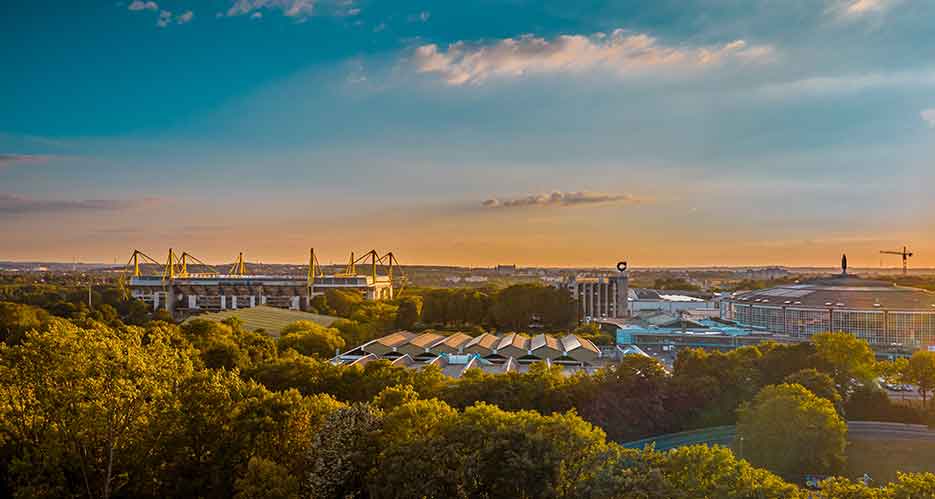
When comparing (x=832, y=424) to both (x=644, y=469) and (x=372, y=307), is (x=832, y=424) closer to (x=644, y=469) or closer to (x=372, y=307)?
(x=644, y=469)

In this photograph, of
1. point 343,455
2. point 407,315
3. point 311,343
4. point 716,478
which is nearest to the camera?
point 716,478

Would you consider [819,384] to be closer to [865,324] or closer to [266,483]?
[266,483]

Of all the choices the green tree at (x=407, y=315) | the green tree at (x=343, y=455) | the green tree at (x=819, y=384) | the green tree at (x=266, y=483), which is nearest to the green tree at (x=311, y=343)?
the green tree at (x=407, y=315)

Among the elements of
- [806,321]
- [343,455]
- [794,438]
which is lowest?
[794,438]

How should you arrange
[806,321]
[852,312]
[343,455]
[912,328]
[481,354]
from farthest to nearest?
[806,321], [852,312], [912,328], [481,354], [343,455]

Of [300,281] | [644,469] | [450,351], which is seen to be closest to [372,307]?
[450,351]

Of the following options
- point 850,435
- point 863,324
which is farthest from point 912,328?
point 850,435

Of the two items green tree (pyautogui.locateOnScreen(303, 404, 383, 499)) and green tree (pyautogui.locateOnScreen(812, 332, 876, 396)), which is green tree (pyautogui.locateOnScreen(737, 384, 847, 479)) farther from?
green tree (pyautogui.locateOnScreen(303, 404, 383, 499))

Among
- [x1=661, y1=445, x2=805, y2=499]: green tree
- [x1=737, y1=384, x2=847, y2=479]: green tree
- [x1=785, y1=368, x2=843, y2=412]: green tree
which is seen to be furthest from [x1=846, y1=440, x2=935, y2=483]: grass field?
[x1=661, y1=445, x2=805, y2=499]: green tree
